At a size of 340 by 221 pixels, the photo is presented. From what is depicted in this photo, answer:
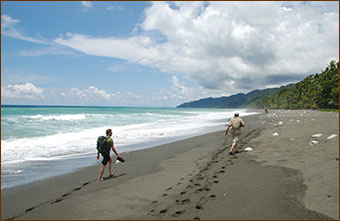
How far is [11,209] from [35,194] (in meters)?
0.89

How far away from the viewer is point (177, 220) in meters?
4.35

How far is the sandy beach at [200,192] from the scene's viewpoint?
4.52 metres

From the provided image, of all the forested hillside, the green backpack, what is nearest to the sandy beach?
the green backpack

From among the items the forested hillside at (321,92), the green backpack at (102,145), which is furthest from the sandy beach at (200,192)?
the forested hillside at (321,92)

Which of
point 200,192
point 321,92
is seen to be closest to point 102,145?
point 200,192

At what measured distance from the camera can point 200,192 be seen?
5.60 metres

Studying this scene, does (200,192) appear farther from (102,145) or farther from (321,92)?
(321,92)

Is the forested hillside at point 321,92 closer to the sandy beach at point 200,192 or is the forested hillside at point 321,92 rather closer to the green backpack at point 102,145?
the sandy beach at point 200,192

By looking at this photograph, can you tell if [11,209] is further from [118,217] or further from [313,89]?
[313,89]

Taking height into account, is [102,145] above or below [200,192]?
above

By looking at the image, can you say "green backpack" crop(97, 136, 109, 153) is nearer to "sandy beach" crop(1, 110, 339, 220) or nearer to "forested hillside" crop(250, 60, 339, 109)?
"sandy beach" crop(1, 110, 339, 220)

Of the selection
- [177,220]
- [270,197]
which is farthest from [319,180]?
[177,220]

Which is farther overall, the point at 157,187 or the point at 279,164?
the point at 279,164

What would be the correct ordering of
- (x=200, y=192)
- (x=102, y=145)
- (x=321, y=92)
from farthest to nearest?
(x=321, y=92), (x=102, y=145), (x=200, y=192)
